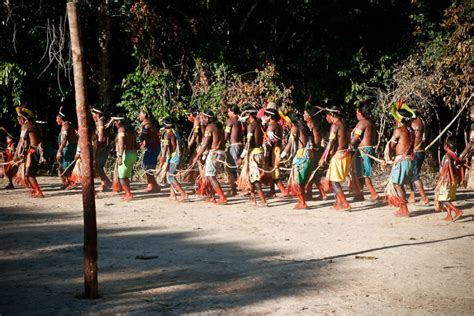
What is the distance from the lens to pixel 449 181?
969 centimetres

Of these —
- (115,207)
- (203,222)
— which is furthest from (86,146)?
(115,207)

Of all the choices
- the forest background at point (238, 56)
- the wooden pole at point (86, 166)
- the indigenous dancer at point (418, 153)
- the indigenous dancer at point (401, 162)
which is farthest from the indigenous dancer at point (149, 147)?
the wooden pole at point (86, 166)

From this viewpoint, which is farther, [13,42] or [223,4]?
[223,4]

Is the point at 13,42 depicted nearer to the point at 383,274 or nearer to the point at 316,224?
the point at 316,224

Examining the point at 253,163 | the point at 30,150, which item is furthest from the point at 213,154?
the point at 30,150

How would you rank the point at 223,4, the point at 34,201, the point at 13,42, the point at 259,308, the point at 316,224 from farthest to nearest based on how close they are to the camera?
the point at 223,4, the point at 13,42, the point at 34,201, the point at 316,224, the point at 259,308

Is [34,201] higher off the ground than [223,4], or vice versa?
[223,4]

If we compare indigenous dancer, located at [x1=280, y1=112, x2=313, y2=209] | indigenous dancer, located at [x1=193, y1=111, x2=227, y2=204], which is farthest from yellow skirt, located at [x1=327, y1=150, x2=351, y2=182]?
indigenous dancer, located at [x1=193, y1=111, x2=227, y2=204]

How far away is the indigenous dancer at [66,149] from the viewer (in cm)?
1404

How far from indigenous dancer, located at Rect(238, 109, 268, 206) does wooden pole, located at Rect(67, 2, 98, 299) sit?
618 centimetres

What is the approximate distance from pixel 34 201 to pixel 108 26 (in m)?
7.00

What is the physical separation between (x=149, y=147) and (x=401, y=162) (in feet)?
19.1

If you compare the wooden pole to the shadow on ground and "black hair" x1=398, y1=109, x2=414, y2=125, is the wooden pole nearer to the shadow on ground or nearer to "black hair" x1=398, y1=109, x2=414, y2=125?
the shadow on ground

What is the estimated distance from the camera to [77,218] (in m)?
10.3
